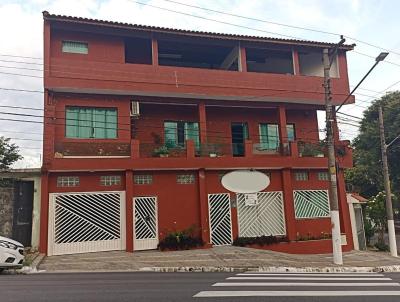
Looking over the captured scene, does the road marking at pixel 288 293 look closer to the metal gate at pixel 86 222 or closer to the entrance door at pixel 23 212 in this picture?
the metal gate at pixel 86 222

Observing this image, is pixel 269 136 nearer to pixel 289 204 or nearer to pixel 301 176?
pixel 301 176

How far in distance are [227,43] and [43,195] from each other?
10.7 m

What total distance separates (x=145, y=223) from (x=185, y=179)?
8.29ft

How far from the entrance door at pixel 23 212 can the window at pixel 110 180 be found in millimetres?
2887

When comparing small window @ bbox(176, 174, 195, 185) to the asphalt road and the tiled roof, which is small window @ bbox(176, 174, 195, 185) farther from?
the asphalt road

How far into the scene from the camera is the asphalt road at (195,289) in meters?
6.86

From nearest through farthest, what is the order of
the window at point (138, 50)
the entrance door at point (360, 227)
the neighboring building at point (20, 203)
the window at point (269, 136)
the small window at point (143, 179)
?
the neighboring building at point (20, 203), the small window at point (143, 179), the window at point (138, 50), the entrance door at point (360, 227), the window at point (269, 136)

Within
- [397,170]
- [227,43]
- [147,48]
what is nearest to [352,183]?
[397,170]

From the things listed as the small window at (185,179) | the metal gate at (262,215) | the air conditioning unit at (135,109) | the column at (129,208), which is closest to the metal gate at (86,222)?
the column at (129,208)

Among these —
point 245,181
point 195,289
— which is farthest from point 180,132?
point 195,289

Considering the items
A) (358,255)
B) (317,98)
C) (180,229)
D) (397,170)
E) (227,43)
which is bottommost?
(358,255)

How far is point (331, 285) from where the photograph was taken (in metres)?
8.50

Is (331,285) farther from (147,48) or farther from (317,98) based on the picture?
(147,48)

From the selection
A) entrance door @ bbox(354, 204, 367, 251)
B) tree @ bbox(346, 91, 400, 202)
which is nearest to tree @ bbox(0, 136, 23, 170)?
A: entrance door @ bbox(354, 204, 367, 251)
